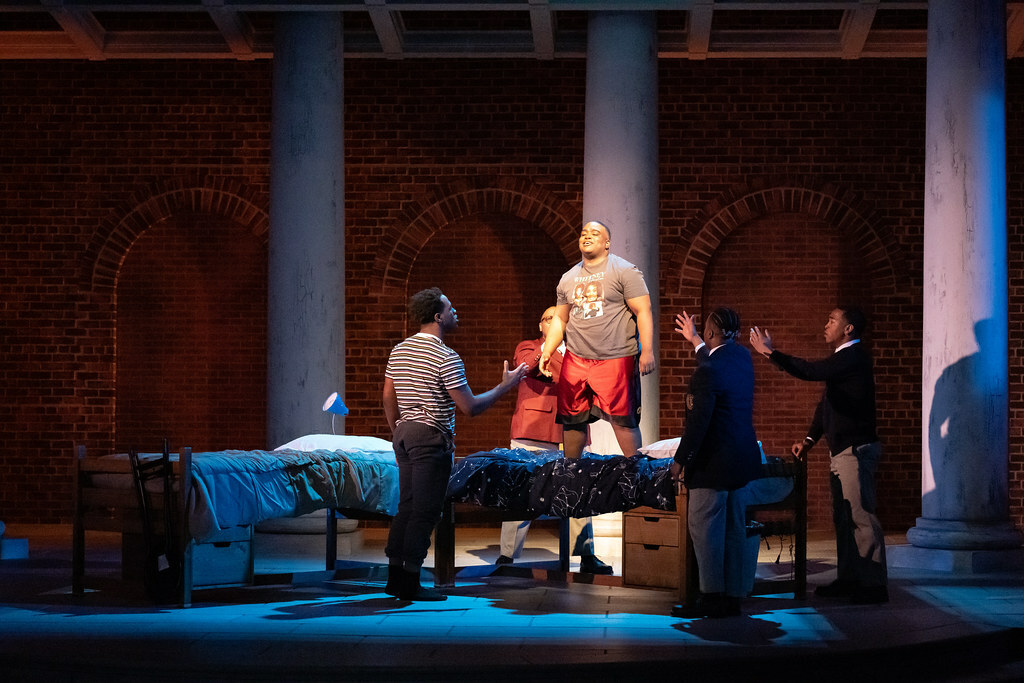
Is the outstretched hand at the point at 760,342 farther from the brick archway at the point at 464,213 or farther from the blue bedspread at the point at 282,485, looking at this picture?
the brick archway at the point at 464,213

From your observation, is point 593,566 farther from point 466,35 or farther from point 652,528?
point 466,35

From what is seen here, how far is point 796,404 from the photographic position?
10.6m

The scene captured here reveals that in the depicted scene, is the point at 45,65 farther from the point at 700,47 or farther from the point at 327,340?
the point at 700,47

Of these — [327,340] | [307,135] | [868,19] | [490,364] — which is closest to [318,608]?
[327,340]

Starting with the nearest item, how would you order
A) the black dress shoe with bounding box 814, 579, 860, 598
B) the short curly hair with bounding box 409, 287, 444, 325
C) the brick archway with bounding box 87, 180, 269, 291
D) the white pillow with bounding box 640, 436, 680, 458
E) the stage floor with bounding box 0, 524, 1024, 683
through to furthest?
the stage floor with bounding box 0, 524, 1024, 683 → the short curly hair with bounding box 409, 287, 444, 325 → the black dress shoe with bounding box 814, 579, 860, 598 → the white pillow with bounding box 640, 436, 680, 458 → the brick archway with bounding box 87, 180, 269, 291

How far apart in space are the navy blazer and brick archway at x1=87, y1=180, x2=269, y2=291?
583cm

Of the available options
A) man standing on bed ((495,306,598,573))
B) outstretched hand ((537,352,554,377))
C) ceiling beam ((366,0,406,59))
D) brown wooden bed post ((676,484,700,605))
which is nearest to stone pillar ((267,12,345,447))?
ceiling beam ((366,0,406,59))

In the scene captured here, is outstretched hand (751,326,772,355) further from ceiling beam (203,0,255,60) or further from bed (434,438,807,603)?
ceiling beam (203,0,255,60)

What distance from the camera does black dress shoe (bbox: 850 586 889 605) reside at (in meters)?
6.34

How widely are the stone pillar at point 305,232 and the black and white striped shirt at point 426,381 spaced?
106 inches

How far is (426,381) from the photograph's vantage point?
6184mm

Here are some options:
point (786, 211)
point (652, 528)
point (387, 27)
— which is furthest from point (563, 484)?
point (786, 211)

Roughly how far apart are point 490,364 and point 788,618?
17.3ft

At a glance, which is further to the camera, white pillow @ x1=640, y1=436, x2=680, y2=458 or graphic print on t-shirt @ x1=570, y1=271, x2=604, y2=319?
graphic print on t-shirt @ x1=570, y1=271, x2=604, y2=319
